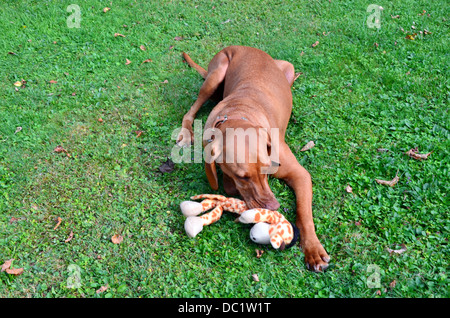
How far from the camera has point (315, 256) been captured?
321 centimetres

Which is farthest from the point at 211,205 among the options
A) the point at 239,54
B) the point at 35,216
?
the point at 239,54

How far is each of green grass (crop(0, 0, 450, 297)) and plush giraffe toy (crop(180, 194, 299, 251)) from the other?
0.46 feet

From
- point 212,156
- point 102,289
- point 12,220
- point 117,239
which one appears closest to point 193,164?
point 212,156

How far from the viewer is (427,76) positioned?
206 inches

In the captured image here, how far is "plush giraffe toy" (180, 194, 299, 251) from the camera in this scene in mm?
3213

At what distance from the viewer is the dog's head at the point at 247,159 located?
3404 mm

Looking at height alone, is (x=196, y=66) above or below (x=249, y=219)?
above

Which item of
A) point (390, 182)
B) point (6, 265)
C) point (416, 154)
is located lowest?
point (6, 265)

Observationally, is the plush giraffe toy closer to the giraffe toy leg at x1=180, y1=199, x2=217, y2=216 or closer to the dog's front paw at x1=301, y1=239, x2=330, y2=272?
the giraffe toy leg at x1=180, y1=199, x2=217, y2=216

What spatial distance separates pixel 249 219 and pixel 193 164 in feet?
4.35

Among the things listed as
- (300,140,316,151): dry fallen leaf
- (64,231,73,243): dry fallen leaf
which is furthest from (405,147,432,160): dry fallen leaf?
(64,231,73,243): dry fallen leaf

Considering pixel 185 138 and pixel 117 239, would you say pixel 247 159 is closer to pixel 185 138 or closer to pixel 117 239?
pixel 117 239

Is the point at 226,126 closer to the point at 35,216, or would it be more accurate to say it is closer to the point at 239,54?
the point at 239,54

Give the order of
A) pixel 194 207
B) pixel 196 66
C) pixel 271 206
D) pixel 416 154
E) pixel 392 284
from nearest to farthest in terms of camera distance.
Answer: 1. pixel 392 284
2. pixel 271 206
3. pixel 194 207
4. pixel 416 154
5. pixel 196 66
